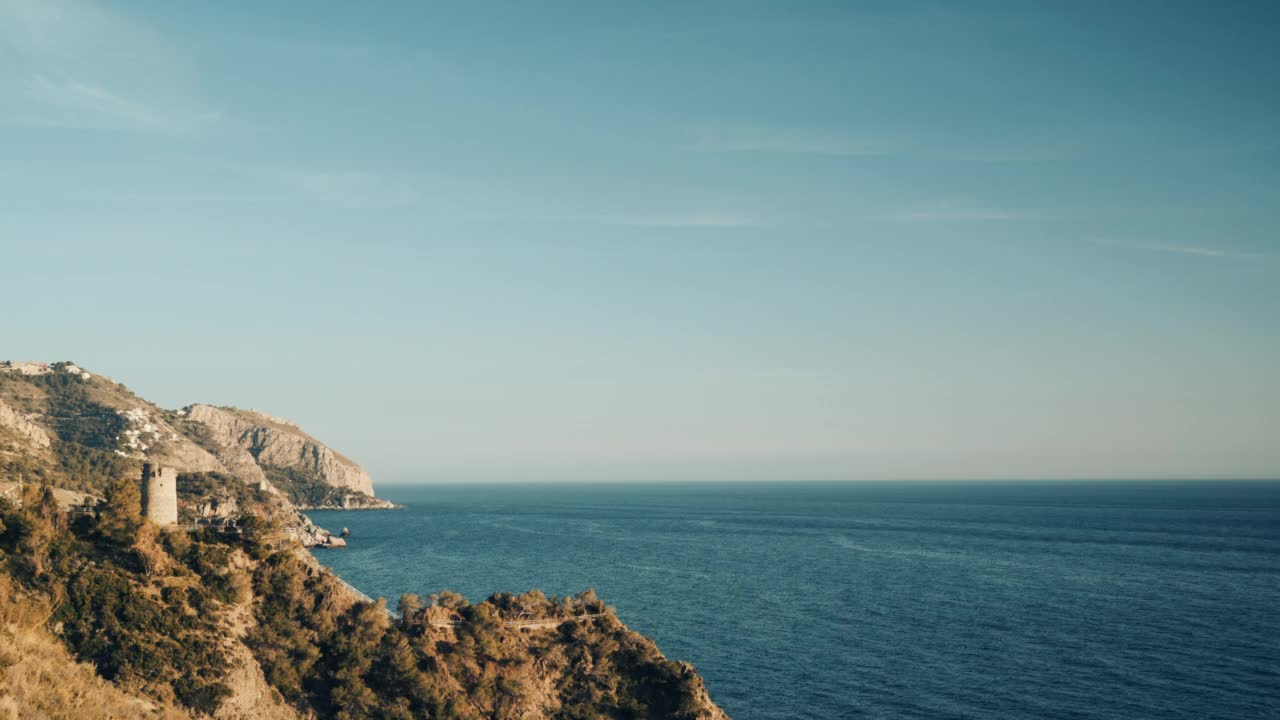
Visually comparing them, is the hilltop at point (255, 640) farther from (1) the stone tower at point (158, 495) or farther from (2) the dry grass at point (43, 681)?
(1) the stone tower at point (158, 495)

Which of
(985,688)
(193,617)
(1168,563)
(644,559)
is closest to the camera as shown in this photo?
(193,617)

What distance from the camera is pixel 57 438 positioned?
157375 mm

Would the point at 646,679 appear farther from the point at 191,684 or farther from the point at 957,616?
the point at 957,616

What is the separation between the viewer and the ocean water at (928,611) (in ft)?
204

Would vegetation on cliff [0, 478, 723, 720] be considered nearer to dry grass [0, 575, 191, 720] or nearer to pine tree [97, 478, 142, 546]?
pine tree [97, 478, 142, 546]

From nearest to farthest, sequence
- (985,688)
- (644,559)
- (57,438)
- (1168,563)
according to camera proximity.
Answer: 1. (985,688)
2. (1168,563)
3. (644,559)
4. (57,438)

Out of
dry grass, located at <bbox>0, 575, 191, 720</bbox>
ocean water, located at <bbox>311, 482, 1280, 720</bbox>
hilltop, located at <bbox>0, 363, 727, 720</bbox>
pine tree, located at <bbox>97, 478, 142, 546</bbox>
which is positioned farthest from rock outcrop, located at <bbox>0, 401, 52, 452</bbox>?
dry grass, located at <bbox>0, 575, 191, 720</bbox>

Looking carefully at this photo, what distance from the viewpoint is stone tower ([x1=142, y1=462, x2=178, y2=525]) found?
4631cm

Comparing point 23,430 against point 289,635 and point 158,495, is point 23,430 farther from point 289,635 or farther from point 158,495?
point 289,635

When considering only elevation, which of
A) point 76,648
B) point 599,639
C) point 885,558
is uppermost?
point 76,648

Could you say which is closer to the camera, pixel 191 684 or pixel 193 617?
pixel 191 684

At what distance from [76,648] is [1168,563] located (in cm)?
14524

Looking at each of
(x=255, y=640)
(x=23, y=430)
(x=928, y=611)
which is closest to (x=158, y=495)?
(x=255, y=640)

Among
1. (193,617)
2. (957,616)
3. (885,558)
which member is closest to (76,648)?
(193,617)
